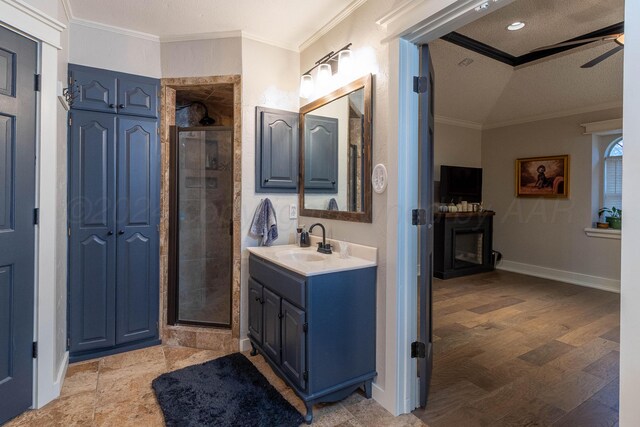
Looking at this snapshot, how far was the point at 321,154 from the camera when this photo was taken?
103 inches

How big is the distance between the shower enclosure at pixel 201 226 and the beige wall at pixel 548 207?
500 centimetres

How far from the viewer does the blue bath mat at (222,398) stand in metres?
1.82

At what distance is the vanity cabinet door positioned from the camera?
210 cm

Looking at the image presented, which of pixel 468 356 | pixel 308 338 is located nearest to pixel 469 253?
pixel 468 356

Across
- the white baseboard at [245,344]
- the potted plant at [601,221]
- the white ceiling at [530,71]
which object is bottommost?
the white baseboard at [245,344]

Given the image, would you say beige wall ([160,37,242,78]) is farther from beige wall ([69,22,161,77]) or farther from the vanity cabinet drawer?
the vanity cabinet drawer

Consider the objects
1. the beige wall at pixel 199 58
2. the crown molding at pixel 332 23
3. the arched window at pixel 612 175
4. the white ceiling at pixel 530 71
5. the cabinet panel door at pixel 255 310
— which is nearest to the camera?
the crown molding at pixel 332 23

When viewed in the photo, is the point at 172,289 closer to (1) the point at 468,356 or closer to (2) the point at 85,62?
(2) the point at 85,62

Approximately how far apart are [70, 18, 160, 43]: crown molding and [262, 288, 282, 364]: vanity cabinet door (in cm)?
231

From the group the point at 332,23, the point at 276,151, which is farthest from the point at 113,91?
the point at 332,23

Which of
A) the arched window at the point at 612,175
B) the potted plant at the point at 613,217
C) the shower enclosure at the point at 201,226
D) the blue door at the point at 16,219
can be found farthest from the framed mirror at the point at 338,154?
the arched window at the point at 612,175

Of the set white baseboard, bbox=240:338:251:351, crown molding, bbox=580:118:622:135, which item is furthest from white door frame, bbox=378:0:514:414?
crown molding, bbox=580:118:622:135

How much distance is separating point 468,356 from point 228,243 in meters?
2.24

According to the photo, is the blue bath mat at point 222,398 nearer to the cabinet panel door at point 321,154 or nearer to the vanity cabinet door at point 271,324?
the vanity cabinet door at point 271,324
